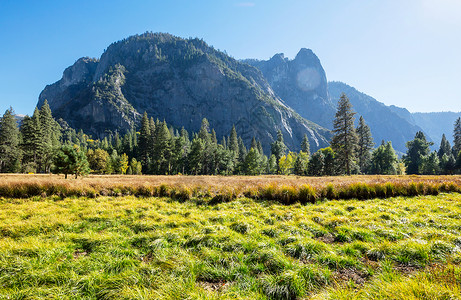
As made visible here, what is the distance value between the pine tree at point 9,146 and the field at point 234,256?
59513 mm

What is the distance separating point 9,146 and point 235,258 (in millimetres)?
71348

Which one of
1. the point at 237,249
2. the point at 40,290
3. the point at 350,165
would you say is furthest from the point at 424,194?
the point at 350,165

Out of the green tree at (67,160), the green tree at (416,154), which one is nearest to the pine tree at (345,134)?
the green tree at (67,160)

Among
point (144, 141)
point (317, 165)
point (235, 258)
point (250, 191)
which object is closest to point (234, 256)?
point (235, 258)

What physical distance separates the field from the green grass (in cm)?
2

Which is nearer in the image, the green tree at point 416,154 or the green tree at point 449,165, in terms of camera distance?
the green tree at point 449,165

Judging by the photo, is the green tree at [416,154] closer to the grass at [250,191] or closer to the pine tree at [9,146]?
the grass at [250,191]

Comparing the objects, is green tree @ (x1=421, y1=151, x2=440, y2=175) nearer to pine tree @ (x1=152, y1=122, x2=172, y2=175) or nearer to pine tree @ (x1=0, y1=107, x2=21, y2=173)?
pine tree @ (x1=152, y1=122, x2=172, y2=175)

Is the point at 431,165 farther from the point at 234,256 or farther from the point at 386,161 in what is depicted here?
the point at 234,256

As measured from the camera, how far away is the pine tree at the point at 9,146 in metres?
45.1

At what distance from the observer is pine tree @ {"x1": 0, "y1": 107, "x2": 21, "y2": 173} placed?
4506cm

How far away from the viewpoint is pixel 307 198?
11062 mm

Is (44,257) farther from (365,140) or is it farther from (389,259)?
(365,140)

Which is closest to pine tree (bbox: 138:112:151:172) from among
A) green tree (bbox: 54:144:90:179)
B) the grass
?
green tree (bbox: 54:144:90:179)
